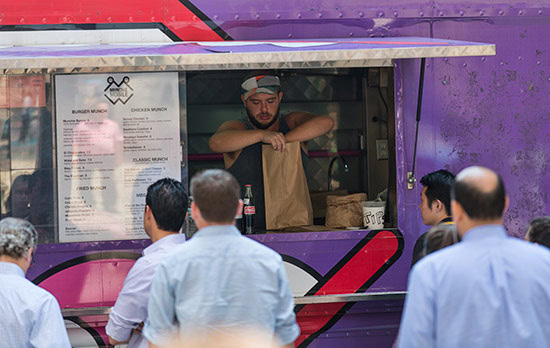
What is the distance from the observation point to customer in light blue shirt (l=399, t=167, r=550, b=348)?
2.48 metres

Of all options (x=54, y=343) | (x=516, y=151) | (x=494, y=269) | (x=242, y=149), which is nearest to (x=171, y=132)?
(x=242, y=149)

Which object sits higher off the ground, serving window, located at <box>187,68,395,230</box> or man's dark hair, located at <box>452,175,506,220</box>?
serving window, located at <box>187,68,395,230</box>

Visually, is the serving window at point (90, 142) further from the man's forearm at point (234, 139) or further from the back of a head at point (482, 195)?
the back of a head at point (482, 195)

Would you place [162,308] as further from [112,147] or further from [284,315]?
[112,147]

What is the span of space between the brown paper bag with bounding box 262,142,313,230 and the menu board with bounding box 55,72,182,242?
75 centimetres

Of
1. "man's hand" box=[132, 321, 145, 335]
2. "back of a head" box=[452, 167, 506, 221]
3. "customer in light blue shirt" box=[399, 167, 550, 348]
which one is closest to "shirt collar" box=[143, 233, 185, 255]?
"man's hand" box=[132, 321, 145, 335]

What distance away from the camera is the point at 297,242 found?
15.1 feet

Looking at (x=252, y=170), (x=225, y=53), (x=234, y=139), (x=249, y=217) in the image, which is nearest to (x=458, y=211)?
(x=225, y=53)

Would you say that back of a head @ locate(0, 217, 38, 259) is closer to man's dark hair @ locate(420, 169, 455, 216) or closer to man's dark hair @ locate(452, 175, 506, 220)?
man's dark hair @ locate(452, 175, 506, 220)

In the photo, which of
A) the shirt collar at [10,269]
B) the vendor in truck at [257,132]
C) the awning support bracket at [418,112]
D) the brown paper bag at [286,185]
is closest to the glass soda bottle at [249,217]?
the brown paper bag at [286,185]

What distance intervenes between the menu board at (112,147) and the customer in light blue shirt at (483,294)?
2.46 metres

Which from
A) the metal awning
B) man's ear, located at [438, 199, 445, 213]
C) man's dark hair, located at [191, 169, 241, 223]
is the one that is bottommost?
man's ear, located at [438, 199, 445, 213]

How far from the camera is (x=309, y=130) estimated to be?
5.18 metres

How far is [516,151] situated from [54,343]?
3153 mm
